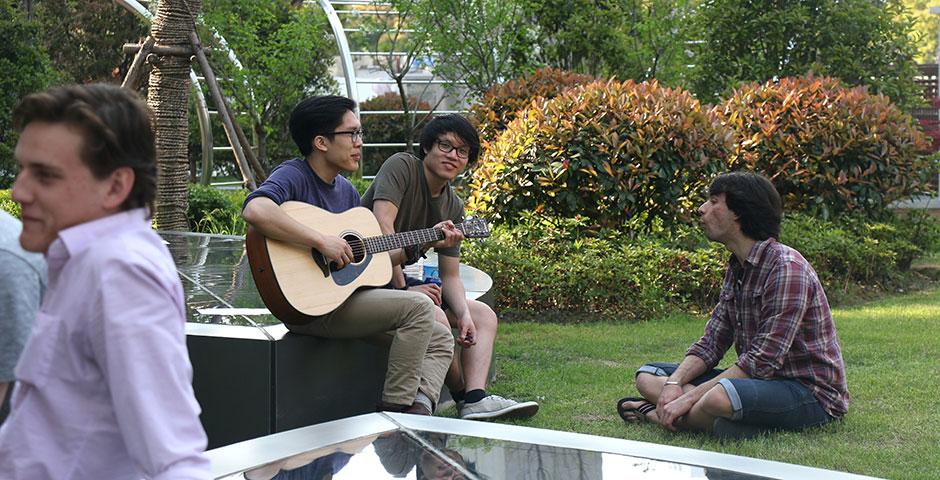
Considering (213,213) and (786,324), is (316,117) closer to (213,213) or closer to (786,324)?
(786,324)

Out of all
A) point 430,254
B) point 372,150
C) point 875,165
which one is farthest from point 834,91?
point 372,150

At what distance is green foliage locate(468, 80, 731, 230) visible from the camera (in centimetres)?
915

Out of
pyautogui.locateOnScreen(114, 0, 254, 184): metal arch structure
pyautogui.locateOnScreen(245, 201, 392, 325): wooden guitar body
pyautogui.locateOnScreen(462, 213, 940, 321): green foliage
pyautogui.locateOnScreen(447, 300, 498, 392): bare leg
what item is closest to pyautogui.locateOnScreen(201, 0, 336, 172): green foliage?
pyautogui.locateOnScreen(114, 0, 254, 184): metal arch structure

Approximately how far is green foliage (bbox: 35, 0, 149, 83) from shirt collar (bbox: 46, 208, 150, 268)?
2125cm

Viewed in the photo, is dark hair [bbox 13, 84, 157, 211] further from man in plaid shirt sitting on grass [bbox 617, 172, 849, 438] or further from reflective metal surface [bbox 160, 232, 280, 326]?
man in plaid shirt sitting on grass [bbox 617, 172, 849, 438]

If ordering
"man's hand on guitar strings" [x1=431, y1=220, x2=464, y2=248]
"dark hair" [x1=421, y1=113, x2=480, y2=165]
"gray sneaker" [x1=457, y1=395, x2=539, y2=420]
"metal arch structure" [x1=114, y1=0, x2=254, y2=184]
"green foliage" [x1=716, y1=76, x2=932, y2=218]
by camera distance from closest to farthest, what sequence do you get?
"gray sneaker" [x1=457, y1=395, x2=539, y2=420] < "man's hand on guitar strings" [x1=431, y1=220, x2=464, y2=248] < "dark hair" [x1=421, y1=113, x2=480, y2=165] < "green foliage" [x1=716, y1=76, x2=932, y2=218] < "metal arch structure" [x1=114, y1=0, x2=254, y2=184]

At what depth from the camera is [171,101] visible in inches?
352

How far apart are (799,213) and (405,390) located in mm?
6604

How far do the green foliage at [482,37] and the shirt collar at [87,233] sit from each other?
43.6 feet

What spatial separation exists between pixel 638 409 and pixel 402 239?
1.39m

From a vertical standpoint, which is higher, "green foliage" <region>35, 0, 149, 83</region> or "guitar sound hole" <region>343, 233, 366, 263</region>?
"green foliage" <region>35, 0, 149, 83</region>

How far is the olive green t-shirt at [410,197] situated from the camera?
5.40 metres

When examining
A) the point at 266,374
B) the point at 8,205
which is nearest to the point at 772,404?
the point at 266,374

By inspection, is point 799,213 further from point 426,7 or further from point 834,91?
point 426,7
